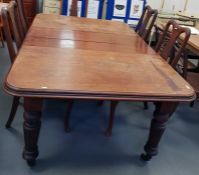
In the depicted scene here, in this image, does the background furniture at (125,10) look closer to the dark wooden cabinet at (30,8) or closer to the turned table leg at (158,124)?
the dark wooden cabinet at (30,8)

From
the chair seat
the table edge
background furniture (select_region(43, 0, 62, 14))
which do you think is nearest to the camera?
the table edge

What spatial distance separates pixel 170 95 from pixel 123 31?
130 cm

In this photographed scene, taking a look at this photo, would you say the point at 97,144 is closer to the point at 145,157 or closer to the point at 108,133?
the point at 108,133

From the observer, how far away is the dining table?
1.20m

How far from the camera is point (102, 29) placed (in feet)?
7.87

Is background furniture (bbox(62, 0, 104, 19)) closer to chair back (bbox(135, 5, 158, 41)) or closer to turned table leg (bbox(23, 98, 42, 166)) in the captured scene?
chair back (bbox(135, 5, 158, 41))

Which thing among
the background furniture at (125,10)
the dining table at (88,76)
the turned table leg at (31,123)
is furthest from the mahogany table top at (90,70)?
the background furniture at (125,10)

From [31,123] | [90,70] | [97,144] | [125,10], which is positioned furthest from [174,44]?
[125,10]

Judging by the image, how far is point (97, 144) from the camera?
1937 millimetres

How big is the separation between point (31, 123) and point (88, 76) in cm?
40

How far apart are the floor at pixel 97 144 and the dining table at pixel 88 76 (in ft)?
0.46

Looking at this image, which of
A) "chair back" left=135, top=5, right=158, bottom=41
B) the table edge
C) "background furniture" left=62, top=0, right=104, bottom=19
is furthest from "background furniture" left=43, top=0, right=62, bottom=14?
the table edge

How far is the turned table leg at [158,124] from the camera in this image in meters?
1.49

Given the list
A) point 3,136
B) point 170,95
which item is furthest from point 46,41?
point 170,95
